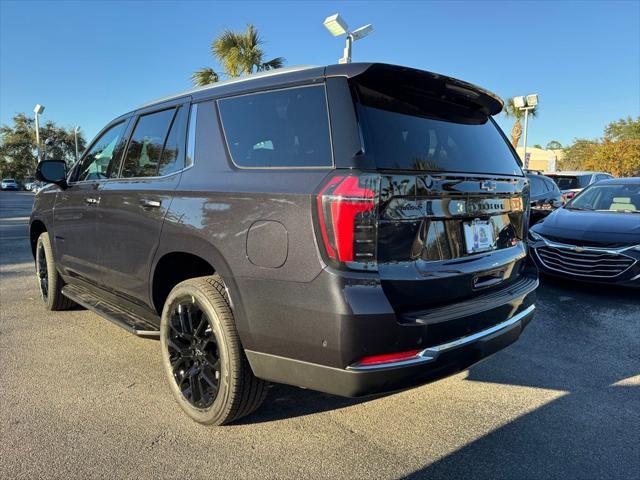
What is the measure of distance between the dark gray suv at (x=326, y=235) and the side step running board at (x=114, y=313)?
0.05 meters

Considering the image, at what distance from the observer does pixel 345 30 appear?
28.7 feet

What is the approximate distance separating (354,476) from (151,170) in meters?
2.28

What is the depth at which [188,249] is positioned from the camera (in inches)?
101

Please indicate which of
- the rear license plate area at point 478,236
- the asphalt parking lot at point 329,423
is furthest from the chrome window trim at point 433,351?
the asphalt parking lot at point 329,423

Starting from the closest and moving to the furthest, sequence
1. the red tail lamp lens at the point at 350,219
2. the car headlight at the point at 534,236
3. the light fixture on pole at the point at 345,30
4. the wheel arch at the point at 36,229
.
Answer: the red tail lamp lens at the point at 350,219
the wheel arch at the point at 36,229
the car headlight at the point at 534,236
the light fixture on pole at the point at 345,30

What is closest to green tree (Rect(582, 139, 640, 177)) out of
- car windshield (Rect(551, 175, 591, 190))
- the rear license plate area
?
car windshield (Rect(551, 175, 591, 190))

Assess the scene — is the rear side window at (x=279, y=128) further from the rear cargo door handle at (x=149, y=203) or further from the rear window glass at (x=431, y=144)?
the rear cargo door handle at (x=149, y=203)

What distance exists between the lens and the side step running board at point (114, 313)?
122 inches

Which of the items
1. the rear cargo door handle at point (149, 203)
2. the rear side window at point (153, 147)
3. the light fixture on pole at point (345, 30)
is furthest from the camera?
the light fixture on pole at point (345, 30)

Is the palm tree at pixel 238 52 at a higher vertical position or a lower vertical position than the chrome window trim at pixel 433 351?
higher

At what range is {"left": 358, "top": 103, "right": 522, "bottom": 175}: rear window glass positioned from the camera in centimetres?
212

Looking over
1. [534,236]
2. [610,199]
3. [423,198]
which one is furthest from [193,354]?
[610,199]

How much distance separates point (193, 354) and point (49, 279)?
2739 mm

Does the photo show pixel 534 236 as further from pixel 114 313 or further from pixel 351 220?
pixel 114 313
